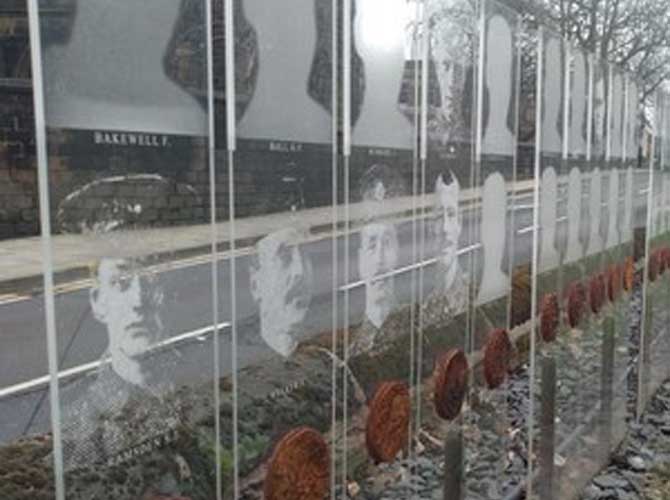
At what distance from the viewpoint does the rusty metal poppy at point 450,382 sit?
3520mm

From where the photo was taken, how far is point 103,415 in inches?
72.7

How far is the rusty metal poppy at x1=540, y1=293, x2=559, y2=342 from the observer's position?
4.61 metres

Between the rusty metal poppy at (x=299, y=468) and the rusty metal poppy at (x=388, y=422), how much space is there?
0.34 m

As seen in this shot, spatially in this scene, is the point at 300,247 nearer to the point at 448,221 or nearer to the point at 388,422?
the point at 388,422

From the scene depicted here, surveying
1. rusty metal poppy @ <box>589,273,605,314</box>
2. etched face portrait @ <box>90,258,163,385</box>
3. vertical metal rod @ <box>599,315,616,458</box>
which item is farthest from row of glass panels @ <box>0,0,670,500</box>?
rusty metal poppy @ <box>589,273,605,314</box>

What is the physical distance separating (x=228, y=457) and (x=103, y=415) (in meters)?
0.47

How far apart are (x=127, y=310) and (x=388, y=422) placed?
1419 mm

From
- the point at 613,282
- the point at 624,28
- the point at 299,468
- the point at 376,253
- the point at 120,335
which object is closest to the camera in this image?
the point at 120,335

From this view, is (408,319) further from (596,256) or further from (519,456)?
(596,256)

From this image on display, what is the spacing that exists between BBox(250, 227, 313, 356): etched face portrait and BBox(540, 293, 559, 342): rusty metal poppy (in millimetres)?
2336

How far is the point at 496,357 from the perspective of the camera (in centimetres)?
409

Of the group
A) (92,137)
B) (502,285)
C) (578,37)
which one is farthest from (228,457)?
(578,37)

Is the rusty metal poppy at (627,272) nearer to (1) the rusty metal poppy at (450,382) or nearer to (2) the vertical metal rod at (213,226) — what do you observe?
(1) the rusty metal poppy at (450,382)

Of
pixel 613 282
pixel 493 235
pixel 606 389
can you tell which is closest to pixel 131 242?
pixel 493 235
